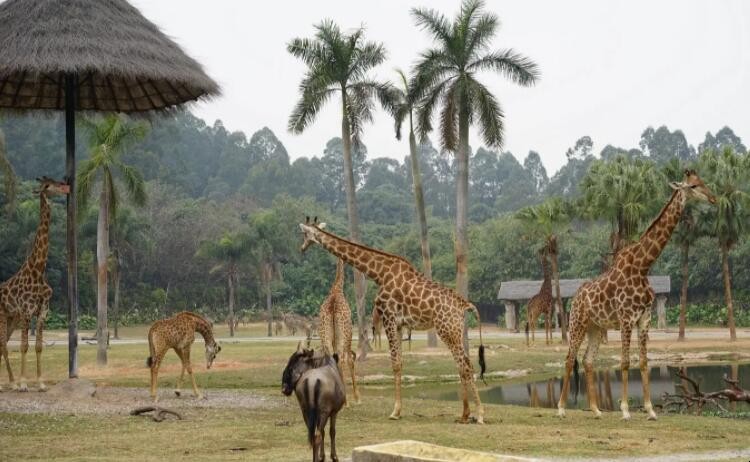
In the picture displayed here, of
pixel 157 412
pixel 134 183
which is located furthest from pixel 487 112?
pixel 157 412

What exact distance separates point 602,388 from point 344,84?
53.5ft

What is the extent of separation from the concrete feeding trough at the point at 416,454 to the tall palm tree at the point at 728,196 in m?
37.8

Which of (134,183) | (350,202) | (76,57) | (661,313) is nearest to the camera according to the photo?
(76,57)

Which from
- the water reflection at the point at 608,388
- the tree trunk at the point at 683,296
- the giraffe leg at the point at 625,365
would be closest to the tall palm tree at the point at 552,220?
the tree trunk at the point at 683,296

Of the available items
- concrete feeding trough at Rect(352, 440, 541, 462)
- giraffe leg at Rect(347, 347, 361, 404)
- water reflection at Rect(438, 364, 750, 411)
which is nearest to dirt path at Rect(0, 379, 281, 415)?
giraffe leg at Rect(347, 347, 361, 404)

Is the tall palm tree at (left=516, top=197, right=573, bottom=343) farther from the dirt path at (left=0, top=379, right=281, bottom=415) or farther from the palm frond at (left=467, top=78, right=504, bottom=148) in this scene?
the dirt path at (left=0, top=379, right=281, bottom=415)

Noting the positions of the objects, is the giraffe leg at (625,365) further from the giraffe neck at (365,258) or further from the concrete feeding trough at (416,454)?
the concrete feeding trough at (416,454)

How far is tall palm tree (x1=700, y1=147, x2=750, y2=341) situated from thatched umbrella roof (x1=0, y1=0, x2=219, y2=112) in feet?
98.6

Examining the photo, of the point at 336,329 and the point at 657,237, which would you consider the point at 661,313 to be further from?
the point at 657,237

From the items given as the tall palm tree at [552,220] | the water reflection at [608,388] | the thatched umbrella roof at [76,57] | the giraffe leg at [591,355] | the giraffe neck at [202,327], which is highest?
the thatched umbrella roof at [76,57]

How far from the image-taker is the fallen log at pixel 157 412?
58.9 feet

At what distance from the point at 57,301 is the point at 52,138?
32035 millimetres

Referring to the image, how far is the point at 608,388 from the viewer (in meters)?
28.8

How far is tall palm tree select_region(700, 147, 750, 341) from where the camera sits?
148 ft
